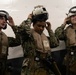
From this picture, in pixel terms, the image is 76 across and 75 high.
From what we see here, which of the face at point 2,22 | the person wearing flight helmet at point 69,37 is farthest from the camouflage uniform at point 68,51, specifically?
the face at point 2,22

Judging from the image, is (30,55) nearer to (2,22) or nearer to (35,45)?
(35,45)

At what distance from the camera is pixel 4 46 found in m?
2.69

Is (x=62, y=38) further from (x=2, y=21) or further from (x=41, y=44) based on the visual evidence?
(x=2, y=21)

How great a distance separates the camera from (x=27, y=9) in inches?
122

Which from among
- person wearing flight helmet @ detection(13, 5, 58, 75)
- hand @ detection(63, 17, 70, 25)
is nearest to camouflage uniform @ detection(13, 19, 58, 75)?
person wearing flight helmet @ detection(13, 5, 58, 75)

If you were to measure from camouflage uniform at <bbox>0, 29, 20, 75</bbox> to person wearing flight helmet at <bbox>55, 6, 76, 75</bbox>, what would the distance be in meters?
0.49

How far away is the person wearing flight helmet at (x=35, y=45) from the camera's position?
255cm

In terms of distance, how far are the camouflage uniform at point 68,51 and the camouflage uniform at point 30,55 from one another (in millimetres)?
247

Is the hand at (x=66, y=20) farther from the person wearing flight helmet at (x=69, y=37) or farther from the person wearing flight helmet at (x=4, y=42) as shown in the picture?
the person wearing flight helmet at (x=4, y=42)

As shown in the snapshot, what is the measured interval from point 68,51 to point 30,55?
0.48 meters

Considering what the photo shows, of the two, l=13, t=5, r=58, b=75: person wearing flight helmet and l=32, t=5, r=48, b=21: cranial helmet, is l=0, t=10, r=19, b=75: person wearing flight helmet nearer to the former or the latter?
l=13, t=5, r=58, b=75: person wearing flight helmet

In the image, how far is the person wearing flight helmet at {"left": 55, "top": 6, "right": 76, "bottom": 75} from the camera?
9.10ft

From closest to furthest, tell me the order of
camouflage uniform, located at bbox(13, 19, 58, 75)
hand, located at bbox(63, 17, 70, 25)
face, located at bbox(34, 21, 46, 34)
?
1. camouflage uniform, located at bbox(13, 19, 58, 75)
2. face, located at bbox(34, 21, 46, 34)
3. hand, located at bbox(63, 17, 70, 25)

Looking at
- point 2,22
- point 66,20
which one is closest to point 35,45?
point 2,22
